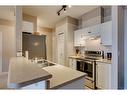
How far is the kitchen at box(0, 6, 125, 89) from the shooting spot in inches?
144

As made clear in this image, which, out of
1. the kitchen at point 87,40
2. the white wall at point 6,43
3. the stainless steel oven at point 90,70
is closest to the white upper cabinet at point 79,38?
the kitchen at point 87,40

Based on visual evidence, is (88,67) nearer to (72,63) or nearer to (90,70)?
(90,70)

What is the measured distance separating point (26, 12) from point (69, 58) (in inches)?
97.3

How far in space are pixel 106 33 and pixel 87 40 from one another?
3.70 ft

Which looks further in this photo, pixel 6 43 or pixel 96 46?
pixel 6 43

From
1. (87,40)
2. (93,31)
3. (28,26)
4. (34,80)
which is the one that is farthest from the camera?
(28,26)

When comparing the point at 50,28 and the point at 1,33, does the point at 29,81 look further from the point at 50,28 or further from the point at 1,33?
the point at 50,28

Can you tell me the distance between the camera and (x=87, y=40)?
5.00 m

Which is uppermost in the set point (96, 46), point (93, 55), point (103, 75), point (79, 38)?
point (79, 38)

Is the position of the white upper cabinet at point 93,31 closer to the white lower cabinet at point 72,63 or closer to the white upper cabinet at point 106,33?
the white upper cabinet at point 106,33

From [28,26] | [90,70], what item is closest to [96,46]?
[90,70]

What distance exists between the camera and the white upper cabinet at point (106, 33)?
3.81 metres

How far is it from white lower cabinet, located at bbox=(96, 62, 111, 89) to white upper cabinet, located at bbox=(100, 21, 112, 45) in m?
0.70
